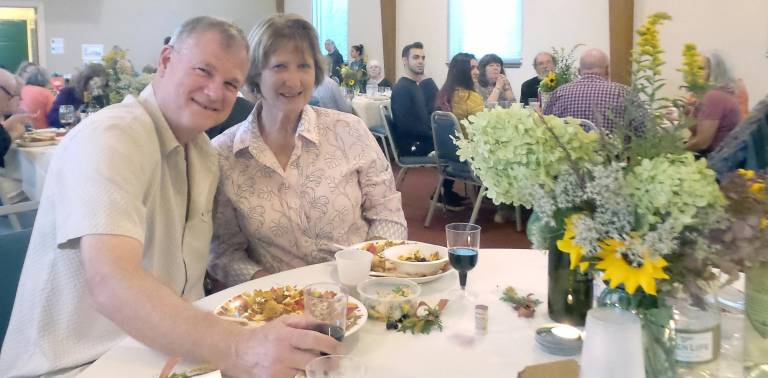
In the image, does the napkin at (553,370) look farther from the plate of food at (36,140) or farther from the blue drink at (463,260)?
the plate of food at (36,140)

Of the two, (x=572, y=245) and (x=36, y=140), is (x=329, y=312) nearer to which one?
(x=572, y=245)

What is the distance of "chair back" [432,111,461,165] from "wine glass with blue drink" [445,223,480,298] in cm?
301

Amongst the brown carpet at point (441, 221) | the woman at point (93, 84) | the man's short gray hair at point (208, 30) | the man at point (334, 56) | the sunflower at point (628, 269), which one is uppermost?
the man at point (334, 56)

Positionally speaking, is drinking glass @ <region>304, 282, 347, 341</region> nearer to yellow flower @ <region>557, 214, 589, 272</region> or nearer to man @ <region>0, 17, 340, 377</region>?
man @ <region>0, 17, 340, 377</region>

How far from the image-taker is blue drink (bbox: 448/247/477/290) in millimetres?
1491

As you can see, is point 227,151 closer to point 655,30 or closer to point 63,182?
point 63,182

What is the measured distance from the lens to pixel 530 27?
8430 millimetres

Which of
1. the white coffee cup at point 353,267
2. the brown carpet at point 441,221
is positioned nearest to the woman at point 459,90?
the brown carpet at point 441,221

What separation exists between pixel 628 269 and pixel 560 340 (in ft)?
1.15

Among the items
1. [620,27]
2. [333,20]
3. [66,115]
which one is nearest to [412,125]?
[66,115]

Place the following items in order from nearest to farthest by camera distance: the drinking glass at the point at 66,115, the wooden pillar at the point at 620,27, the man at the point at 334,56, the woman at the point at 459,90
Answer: the drinking glass at the point at 66,115
the woman at the point at 459,90
the wooden pillar at the point at 620,27
the man at the point at 334,56

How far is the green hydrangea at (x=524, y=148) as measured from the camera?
971mm

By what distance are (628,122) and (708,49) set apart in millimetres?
6248

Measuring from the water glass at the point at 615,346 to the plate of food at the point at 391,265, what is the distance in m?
0.63
